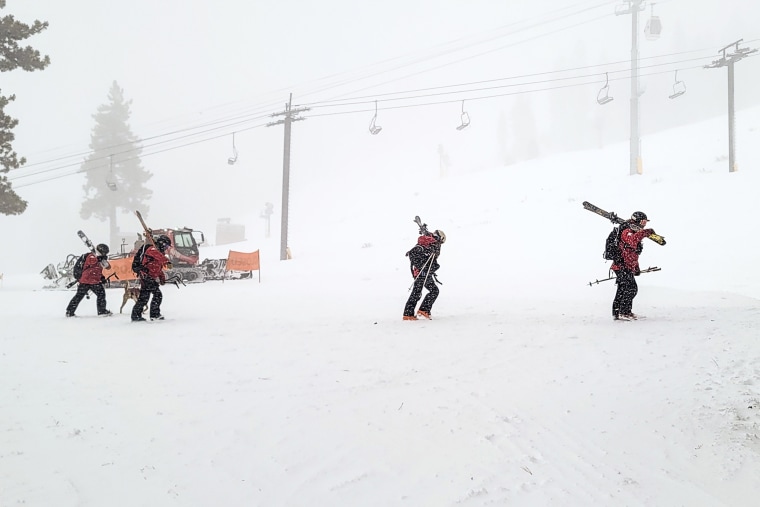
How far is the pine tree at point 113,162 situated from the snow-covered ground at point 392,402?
115 ft

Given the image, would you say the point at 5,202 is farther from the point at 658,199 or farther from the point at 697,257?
the point at 658,199

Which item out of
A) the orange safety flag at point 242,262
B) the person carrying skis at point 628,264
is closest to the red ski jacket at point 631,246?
the person carrying skis at point 628,264

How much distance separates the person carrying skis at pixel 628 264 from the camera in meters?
8.96

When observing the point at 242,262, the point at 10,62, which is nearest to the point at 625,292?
the point at 242,262

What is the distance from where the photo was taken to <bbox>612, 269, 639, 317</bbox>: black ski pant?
9.02 m

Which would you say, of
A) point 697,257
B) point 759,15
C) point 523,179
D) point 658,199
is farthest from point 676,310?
point 759,15

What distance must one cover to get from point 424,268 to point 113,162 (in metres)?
42.5

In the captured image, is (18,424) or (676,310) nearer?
(18,424)

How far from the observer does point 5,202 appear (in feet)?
63.2

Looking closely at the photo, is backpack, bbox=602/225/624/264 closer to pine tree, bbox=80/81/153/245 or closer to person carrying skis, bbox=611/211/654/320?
person carrying skis, bbox=611/211/654/320

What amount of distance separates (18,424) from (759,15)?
349ft

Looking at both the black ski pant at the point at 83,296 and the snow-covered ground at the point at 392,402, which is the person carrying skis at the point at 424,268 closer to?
the snow-covered ground at the point at 392,402

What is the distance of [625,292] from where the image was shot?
9125 mm

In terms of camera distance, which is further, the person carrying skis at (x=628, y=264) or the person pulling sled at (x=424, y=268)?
the person pulling sled at (x=424, y=268)
